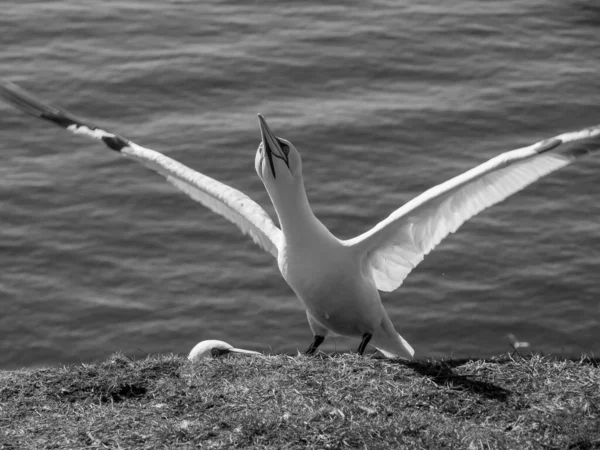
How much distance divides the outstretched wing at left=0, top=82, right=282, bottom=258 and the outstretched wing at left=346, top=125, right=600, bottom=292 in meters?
1.02

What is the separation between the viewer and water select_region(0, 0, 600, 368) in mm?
12672

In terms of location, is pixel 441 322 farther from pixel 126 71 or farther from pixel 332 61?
pixel 126 71

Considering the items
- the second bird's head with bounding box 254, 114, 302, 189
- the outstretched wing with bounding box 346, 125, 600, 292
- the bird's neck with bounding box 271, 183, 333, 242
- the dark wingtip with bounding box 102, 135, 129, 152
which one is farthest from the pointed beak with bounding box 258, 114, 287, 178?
the dark wingtip with bounding box 102, 135, 129, 152

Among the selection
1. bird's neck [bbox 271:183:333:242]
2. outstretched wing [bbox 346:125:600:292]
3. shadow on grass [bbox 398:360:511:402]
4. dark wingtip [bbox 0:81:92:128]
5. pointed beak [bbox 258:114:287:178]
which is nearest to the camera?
shadow on grass [bbox 398:360:511:402]

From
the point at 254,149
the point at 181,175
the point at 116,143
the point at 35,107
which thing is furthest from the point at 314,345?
the point at 254,149

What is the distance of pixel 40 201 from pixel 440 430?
967 centimetres

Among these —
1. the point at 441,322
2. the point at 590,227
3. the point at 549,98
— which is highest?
the point at 549,98

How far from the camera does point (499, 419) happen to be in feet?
21.4

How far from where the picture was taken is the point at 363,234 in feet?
28.3

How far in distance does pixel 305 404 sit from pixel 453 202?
9.36 feet

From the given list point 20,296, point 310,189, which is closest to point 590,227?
point 310,189

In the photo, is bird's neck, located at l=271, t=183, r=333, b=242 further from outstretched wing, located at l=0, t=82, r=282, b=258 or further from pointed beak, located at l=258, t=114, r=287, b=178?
outstretched wing, located at l=0, t=82, r=282, b=258

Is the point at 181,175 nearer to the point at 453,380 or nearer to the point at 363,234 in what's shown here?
the point at 363,234

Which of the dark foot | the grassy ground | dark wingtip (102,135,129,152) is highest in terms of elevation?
dark wingtip (102,135,129,152)
